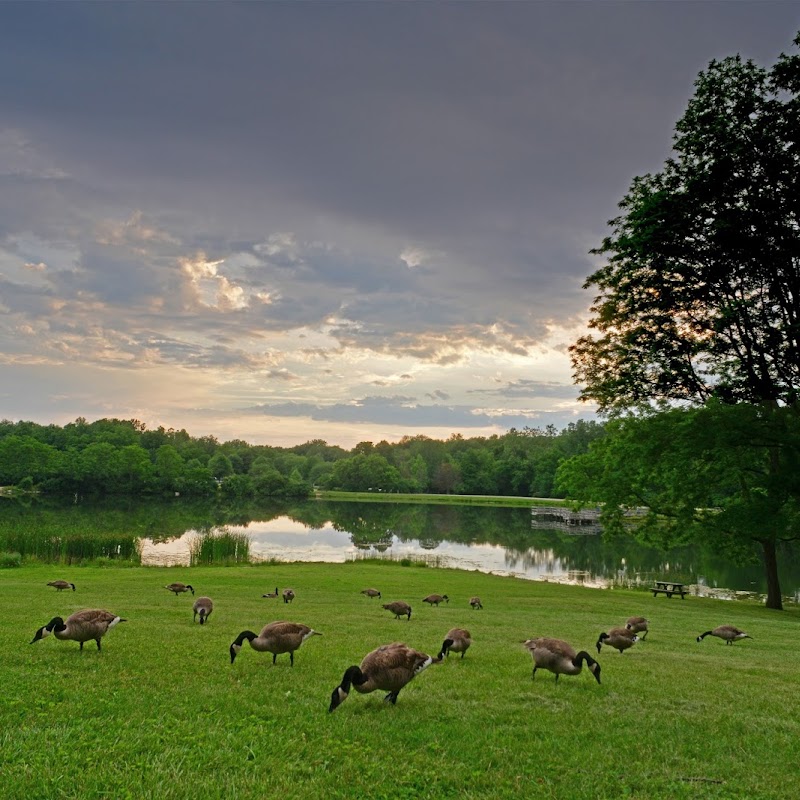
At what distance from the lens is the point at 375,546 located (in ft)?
206

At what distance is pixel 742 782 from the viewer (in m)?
6.77

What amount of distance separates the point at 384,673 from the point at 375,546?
55583 mm

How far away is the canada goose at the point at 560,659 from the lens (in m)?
10.2

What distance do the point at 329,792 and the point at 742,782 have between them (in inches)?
190

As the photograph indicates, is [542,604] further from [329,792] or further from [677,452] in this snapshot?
[329,792]

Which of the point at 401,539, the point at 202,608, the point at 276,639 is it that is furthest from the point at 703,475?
the point at 401,539

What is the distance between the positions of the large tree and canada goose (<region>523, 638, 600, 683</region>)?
20.7 m

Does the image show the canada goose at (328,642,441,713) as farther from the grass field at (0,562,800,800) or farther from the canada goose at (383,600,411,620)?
the canada goose at (383,600,411,620)

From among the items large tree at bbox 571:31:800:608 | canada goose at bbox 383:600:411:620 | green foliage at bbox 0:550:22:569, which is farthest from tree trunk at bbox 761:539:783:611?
green foliage at bbox 0:550:22:569

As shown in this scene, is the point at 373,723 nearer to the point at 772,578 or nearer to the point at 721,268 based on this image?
the point at 721,268

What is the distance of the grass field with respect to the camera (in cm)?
634

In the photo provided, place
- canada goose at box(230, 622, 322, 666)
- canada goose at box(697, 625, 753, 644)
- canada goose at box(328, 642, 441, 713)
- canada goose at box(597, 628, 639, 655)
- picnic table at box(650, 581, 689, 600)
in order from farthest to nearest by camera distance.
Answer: picnic table at box(650, 581, 689, 600), canada goose at box(697, 625, 753, 644), canada goose at box(597, 628, 639, 655), canada goose at box(230, 622, 322, 666), canada goose at box(328, 642, 441, 713)

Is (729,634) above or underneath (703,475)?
underneath

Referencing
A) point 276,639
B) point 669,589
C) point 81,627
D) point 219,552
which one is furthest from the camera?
point 219,552
